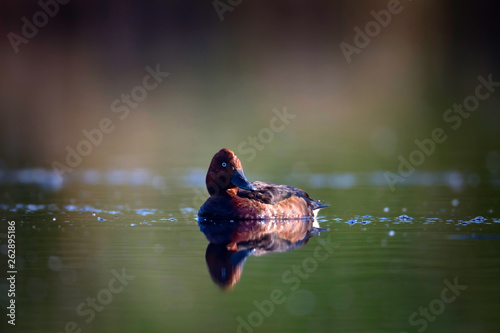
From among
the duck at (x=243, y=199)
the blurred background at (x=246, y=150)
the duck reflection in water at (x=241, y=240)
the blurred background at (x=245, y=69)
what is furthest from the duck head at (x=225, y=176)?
the blurred background at (x=245, y=69)

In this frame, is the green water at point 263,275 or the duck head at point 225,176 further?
the duck head at point 225,176

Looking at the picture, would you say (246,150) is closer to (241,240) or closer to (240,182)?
(240,182)

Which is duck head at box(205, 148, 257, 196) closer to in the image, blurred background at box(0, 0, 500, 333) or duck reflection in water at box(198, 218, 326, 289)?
duck reflection in water at box(198, 218, 326, 289)

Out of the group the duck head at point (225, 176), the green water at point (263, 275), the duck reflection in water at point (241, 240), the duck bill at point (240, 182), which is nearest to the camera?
the green water at point (263, 275)

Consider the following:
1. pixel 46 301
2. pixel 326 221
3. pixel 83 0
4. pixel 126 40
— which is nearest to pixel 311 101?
pixel 126 40

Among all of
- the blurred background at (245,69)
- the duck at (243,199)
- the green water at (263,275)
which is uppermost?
the blurred background at (245,69)

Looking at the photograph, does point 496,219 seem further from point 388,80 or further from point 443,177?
point 388,80

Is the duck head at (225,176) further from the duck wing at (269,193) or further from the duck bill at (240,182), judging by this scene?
the duck wing at (269,193)

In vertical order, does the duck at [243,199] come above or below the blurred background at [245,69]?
below
